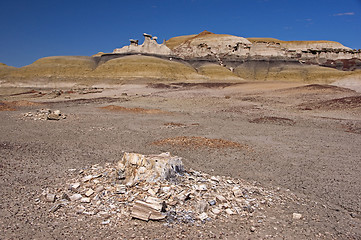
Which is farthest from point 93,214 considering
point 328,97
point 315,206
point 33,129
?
point 328,97

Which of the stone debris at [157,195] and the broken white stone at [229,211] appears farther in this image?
the broken white stone at [229,211]

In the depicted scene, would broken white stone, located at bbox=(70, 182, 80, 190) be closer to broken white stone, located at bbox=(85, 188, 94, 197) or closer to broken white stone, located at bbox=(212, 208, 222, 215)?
broken white stone, located at bbox=(85, 188, 94, 197)

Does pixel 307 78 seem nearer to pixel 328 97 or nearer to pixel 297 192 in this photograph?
pixel 328 97

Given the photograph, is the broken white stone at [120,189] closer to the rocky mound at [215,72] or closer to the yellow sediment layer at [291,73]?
the yellow sediment layer at [291,73]

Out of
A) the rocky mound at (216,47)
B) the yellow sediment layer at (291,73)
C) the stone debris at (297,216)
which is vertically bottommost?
the stone debris at (297,216)

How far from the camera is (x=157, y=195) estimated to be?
570cm

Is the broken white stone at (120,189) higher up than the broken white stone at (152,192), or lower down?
lower down

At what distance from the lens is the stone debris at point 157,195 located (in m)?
5.41

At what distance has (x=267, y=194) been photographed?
686cm

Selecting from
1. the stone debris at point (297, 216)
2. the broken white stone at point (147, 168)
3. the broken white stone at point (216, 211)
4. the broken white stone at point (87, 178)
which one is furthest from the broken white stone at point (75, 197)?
the stone debris at point (297, 216)

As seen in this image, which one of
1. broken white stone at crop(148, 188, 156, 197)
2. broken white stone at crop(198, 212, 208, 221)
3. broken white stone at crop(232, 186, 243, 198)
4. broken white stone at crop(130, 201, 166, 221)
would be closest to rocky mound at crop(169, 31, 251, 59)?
broken white stone at crop(232, 186, 243, 198)

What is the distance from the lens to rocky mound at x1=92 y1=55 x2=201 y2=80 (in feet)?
254

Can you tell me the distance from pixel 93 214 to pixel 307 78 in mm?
82431

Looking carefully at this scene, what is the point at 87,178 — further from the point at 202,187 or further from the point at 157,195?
the point at 202,187
